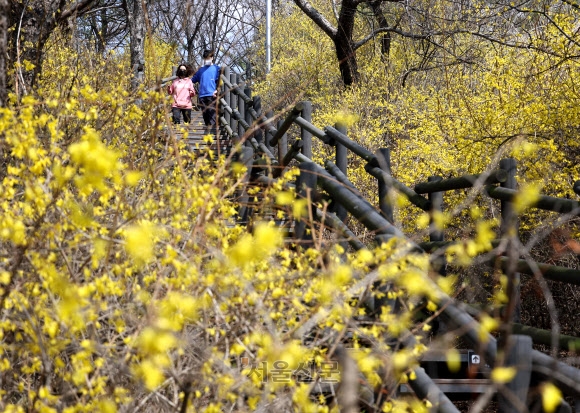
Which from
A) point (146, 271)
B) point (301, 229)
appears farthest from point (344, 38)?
point (146, 271)

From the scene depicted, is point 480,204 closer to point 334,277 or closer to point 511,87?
point 511,87

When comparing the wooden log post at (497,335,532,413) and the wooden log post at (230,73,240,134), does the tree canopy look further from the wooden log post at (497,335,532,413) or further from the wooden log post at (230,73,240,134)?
the wooden log post at (230,73,240,134)

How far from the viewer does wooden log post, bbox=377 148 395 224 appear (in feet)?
14.4

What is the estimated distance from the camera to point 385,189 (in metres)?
4.75

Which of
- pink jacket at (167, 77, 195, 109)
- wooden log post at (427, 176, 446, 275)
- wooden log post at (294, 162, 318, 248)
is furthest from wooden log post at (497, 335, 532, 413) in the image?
pink jacket at (167, 77, 195, 109)

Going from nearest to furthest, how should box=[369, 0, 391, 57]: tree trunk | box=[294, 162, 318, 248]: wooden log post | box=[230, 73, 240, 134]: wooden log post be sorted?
box=[294, 162, 318, 248]: wooden log post, box=[230, 73, 240, 134]: wooden log post, box=[369, 0, 391, 57]: tree trunk

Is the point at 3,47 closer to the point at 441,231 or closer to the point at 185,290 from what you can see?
the point at 185,290

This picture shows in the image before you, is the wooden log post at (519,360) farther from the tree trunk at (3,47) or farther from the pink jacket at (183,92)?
the pink jacket at (183,92)

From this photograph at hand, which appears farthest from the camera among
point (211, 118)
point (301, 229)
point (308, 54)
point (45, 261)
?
point (308, 54)

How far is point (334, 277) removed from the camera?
2.28 m

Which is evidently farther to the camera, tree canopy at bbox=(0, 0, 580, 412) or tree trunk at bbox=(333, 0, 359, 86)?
tree trunk at bbox=(333, 0, 359, 86)

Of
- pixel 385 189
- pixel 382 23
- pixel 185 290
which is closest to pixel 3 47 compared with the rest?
pixel 385 189

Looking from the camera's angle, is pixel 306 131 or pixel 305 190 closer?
pixel 305 190

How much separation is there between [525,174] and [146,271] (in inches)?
239
